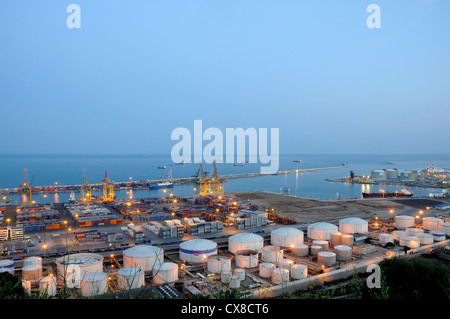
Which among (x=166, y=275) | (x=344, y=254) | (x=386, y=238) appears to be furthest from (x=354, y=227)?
(x=166, y=275)

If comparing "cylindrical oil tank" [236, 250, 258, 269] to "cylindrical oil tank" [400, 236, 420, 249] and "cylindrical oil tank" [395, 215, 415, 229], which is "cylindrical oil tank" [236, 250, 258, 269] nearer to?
"cylindrical oil tank" [400, 236, 420, 249]

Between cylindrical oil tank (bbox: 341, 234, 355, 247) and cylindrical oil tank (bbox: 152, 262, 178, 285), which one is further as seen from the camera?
cylindrical oil tank (bbox: 341, 234, 355, 247)

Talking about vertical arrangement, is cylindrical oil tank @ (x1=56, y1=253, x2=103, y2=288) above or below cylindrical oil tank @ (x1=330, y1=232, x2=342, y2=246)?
above

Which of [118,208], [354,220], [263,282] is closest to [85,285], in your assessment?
[263,282]

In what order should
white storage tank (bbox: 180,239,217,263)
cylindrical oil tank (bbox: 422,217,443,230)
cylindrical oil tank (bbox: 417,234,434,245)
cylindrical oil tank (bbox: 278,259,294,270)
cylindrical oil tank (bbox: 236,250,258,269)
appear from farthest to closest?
cylindrical oil tank (bbox: 422,217,443,230) < cylindrical oil tank (bbox: 417,234,434,245) < white storage tank (bbox: 180,239,217,263) < cylindrical oil tank (bbox: 236,250,258,269) < cylindrical oil tank (bbox: 278,259,294,270)

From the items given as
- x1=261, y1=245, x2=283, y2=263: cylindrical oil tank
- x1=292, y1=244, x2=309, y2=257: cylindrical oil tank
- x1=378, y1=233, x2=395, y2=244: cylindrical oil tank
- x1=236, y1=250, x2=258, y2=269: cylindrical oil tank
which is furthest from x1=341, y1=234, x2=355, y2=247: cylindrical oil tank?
x1=236, y1=250, x2=258, y2=269: cylindrical oil tank

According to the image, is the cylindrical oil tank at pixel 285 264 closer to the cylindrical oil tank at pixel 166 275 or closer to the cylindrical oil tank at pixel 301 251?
the cylindrical oil tank at pixel 301 251
